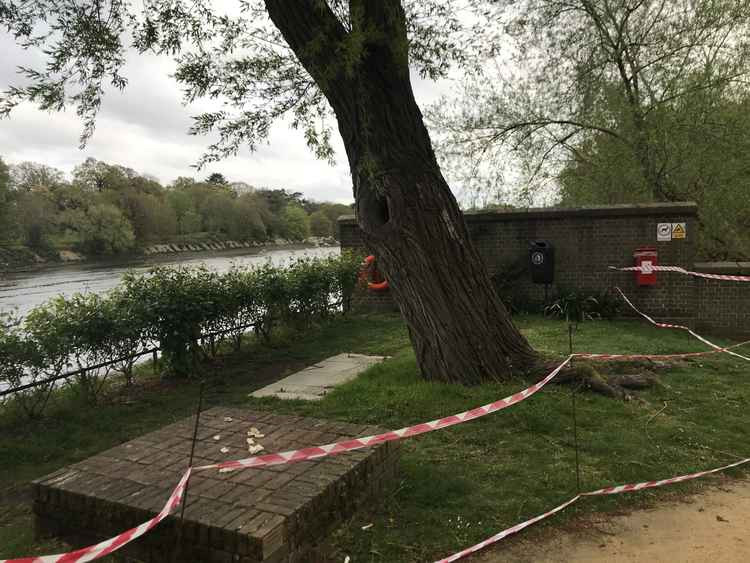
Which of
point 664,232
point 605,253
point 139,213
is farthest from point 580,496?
point 139,213

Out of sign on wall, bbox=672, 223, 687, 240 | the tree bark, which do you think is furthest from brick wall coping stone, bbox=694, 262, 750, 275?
the tree bark

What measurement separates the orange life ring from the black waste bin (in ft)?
10.7

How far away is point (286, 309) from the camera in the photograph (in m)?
9.70

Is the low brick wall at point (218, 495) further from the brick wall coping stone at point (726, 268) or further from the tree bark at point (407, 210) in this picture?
the brick wall coping stone at point (726, 268)

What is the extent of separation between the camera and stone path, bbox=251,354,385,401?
6.33 m

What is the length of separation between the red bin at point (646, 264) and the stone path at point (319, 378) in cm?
594

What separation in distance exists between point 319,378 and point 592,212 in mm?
7159

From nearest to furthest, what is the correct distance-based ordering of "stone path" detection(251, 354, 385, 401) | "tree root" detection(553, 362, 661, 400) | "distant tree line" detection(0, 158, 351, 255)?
1. "tree root" detection(553, 362, 661, 400)
2. "stone path" detection(251, 354, 385, 401)
3. "distant tree line" detection(0, 158, 351, 255)

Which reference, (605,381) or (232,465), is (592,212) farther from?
(232,465)

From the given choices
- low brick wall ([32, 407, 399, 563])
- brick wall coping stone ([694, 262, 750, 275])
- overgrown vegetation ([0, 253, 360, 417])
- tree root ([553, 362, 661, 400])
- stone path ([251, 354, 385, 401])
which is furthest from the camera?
brick wall coping stone ([694, 262, 750, 275])

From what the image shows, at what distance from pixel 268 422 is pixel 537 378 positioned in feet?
9.96

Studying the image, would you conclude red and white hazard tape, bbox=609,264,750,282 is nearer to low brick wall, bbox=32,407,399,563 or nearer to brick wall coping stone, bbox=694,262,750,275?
brick wall coping stone, bbox=694,262,750,275

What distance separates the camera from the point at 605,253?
11.1 m

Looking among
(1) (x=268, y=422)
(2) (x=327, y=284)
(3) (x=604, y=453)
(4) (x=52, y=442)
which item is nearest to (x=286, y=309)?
(2) (x=327, y=284)
